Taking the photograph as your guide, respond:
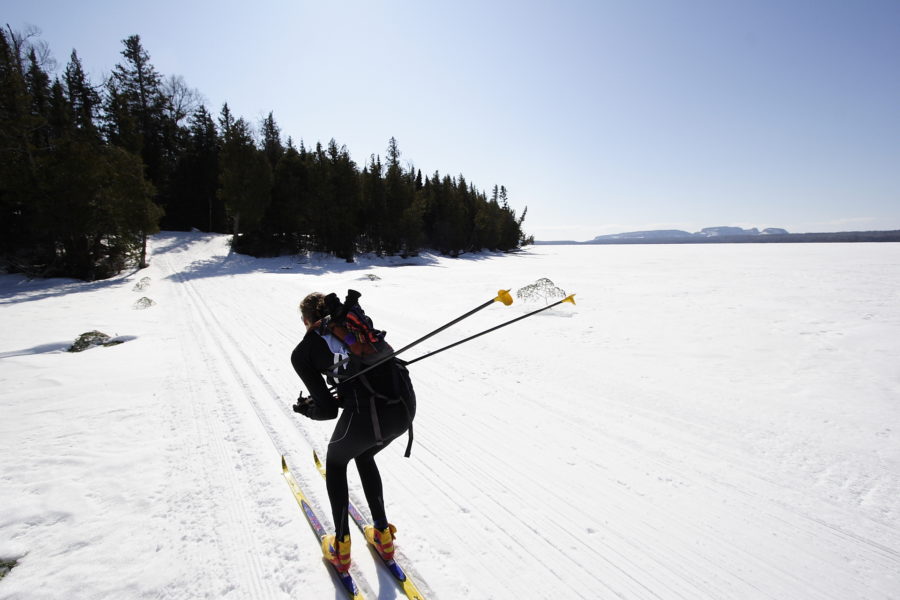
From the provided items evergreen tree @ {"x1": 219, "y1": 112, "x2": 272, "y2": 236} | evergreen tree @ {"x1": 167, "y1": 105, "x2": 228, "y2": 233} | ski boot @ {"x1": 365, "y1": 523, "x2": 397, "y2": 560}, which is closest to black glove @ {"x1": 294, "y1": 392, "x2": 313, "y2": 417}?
ski boot @ {"x1": 365, "y1": 523, "x2": 397, "y2": 560}

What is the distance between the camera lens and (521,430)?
16.1ft

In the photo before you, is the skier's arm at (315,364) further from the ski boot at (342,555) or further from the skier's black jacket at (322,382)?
the ski boot at (342,555)

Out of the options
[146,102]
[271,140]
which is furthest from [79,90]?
[271,140]

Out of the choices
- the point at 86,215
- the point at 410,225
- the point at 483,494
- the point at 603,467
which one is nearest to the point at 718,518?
the point at 603,467

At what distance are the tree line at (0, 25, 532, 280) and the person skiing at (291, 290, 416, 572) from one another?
78.0ft

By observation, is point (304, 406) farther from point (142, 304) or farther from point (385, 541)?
point (142, 304)

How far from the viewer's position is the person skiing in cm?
251

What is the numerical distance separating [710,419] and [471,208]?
53.6m

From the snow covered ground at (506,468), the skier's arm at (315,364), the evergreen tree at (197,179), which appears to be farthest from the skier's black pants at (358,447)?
the evergreen tree at (197,179)

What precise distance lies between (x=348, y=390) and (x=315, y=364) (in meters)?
0.29

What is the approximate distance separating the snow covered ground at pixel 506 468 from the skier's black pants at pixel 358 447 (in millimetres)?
566

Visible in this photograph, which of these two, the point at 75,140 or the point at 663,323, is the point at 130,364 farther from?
the point at 75,140

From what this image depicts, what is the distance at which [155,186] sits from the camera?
1091 inches

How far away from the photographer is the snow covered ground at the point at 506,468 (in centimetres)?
278
